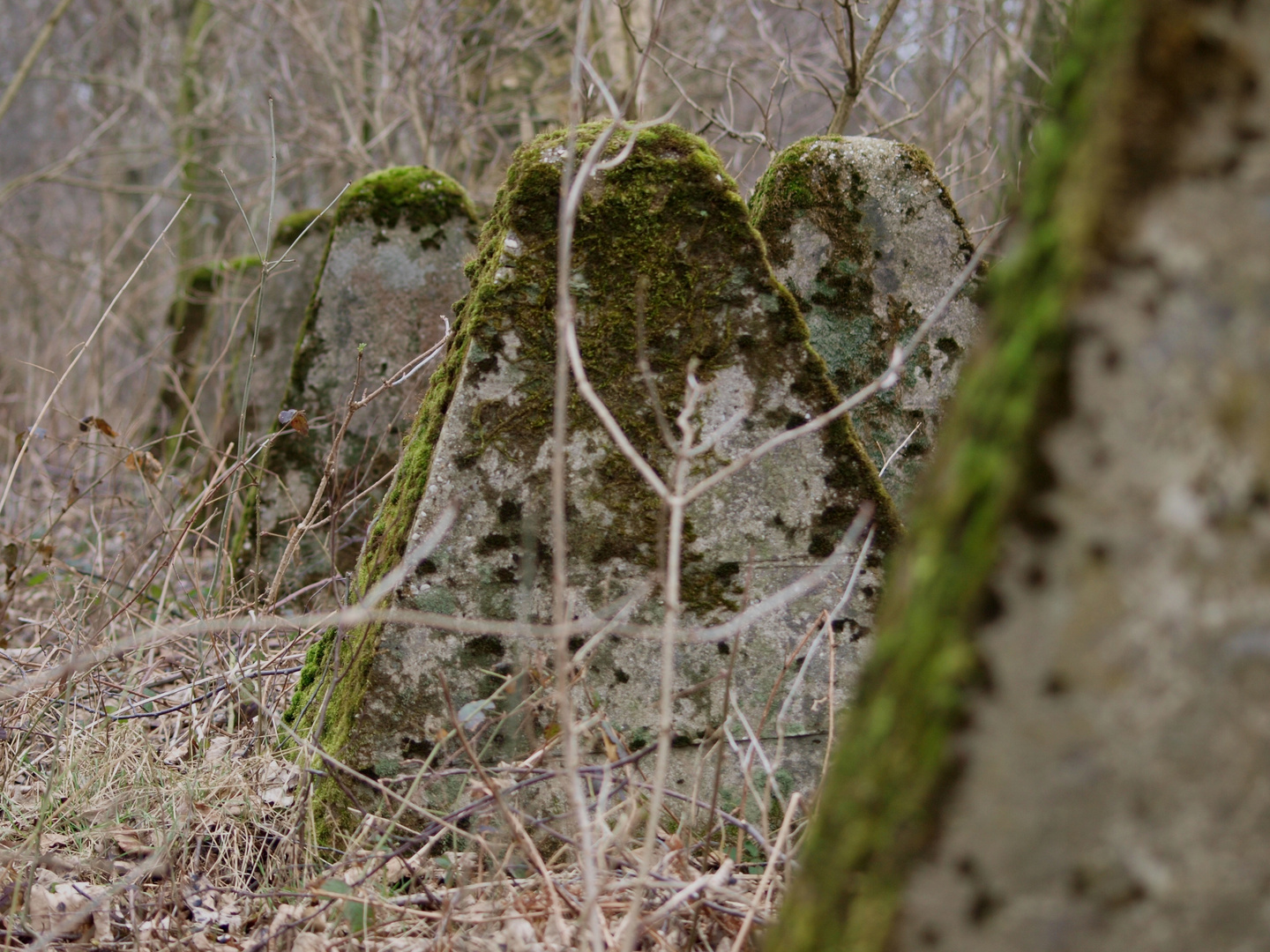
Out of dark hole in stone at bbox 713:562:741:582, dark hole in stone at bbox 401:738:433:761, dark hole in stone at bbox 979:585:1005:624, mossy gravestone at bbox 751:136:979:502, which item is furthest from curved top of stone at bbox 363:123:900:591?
dark hole in stone at bbox 979:585:1005:624

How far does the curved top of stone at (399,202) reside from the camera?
4.95 meters

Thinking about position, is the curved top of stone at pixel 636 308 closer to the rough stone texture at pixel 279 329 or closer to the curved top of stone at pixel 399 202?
the curved top of stone at pixel 399 202

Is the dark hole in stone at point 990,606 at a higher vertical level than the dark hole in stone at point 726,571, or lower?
higher

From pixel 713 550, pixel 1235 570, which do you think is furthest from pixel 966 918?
pixel 713 550

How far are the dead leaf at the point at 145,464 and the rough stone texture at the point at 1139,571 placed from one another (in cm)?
309

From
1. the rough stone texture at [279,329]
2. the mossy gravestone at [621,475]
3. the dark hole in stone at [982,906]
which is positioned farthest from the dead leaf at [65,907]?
the rough stone texture at [279,329]

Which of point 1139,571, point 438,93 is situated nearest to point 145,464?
point 1139,571

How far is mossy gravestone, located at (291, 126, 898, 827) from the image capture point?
238 cm

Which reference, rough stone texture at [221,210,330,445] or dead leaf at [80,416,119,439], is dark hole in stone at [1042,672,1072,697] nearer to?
dead leaf at [80,416,119,439]

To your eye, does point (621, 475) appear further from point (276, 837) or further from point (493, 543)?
point (276, 837)

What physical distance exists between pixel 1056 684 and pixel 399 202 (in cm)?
472

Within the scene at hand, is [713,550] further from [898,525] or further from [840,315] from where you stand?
[840,315]

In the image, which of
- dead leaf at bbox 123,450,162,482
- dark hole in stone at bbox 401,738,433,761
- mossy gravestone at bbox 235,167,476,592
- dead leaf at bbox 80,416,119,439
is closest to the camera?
dark hole in stone at bbox 401,738,433,761

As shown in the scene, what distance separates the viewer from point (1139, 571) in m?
0.74
